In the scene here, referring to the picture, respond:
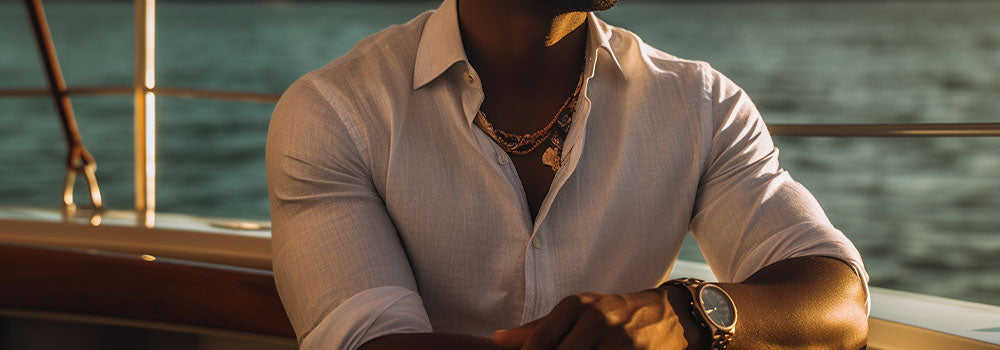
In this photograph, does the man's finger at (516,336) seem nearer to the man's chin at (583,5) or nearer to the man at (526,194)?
the man at (526,194)

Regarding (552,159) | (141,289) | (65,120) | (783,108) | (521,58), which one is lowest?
(783,108)

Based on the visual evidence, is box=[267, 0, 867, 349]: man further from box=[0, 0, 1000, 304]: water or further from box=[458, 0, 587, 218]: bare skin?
box=[0, 0, 1000, 304]: water

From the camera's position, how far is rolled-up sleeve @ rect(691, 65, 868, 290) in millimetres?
1161

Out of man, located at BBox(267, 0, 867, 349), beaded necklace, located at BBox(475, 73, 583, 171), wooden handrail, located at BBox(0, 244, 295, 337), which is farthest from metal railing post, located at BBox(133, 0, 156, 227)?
beaded necklace, located at BBox(475, 73, 583, 171)

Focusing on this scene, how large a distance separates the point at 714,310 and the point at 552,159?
0.31 m

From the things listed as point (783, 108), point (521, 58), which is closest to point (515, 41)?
point (521, 58)

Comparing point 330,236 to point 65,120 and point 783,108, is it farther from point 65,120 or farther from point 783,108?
point 783,108

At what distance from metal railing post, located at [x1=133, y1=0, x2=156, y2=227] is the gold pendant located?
3.57 feet

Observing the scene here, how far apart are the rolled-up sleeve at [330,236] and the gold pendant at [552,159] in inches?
8.6

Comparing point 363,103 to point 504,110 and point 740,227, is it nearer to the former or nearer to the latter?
point 504,110

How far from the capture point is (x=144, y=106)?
2021mm

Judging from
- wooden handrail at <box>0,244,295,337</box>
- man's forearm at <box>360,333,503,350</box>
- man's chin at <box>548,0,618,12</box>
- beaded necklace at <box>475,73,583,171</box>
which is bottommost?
wooden handrail at <box>0,244,295,337</box>

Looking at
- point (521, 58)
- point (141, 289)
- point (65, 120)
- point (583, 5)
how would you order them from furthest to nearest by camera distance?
point (65, 120)
point (141, 289)
point (521, 58)
point (583, 5)

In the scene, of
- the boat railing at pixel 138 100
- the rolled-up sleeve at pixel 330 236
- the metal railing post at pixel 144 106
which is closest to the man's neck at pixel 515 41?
the rolled-up sleeve at pixel 330 236
